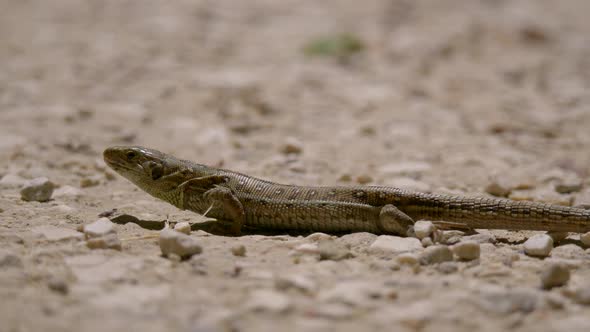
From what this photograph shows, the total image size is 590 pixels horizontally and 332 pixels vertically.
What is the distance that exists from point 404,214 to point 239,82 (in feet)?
18.4

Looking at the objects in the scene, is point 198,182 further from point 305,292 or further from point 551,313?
point 551,313

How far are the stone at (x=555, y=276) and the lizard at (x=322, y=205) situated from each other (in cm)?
98

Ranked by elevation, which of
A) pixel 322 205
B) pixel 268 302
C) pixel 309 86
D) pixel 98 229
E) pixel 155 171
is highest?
pixel 309 86

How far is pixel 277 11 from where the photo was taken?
13.8 meters

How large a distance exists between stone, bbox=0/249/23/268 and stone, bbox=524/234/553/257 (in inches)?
129

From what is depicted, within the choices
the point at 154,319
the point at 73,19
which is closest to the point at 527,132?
the point at 154,319

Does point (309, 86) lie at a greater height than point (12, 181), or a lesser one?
greater

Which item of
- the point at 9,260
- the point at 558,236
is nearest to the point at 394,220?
the point at 558,236

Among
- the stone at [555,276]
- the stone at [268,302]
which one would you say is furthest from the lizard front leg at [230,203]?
the stone at [555,276]

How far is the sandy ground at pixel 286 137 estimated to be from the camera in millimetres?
3619

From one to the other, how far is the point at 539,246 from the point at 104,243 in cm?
289

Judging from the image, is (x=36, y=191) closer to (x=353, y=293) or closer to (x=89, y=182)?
(x=89, y=182)

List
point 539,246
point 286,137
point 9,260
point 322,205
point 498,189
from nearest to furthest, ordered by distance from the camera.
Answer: point 9,260
point 539,246
point 322,205
point 498,189
point 286,137

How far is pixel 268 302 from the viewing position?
360 centimetres
